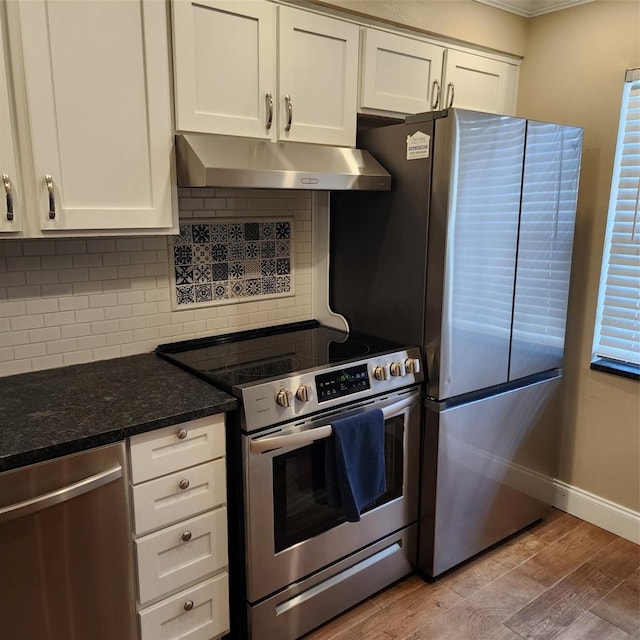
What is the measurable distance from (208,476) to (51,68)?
1295 millimetres

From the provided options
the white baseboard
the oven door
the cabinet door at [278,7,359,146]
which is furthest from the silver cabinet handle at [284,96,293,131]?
the white baseboard

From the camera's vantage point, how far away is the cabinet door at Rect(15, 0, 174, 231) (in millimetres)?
1571

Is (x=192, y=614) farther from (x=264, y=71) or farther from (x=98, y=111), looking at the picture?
(x=264, y=71)

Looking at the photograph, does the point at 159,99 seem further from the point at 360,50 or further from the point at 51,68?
the point at 360,50

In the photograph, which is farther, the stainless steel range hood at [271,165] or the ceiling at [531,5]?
the ceiling at [531,5]

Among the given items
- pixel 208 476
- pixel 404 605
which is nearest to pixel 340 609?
pixel 404 605

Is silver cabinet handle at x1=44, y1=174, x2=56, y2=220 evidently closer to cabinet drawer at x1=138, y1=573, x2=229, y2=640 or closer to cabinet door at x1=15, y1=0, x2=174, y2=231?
cabinet door at x1=15, y1=0, x2=174, y2=231

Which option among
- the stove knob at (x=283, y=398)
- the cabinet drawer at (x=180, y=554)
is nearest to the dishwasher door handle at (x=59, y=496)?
the cabinet drawer at (x=180, y=554)

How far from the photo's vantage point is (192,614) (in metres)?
1.81

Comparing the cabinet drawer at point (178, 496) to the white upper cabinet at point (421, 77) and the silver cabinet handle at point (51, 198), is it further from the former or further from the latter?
the white upper cabinet at point (421, 77)

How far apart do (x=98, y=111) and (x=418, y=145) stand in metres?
1.11

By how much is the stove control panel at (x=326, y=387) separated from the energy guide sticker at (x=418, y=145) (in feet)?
2.43

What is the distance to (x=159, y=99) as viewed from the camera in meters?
1.77

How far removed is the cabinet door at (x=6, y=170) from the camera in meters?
1.51
